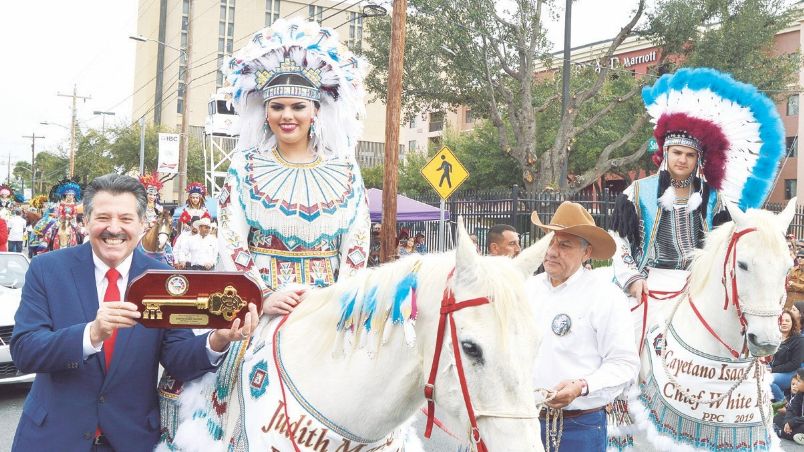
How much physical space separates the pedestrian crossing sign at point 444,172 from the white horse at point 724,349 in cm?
742

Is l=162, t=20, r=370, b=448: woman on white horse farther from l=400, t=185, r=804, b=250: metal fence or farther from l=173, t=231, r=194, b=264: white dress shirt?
l=173, t=231, r=194, b=264: white dress shirt

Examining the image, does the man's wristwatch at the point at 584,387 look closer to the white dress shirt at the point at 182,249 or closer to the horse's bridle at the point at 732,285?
the horse's bridle at the point at 732,285

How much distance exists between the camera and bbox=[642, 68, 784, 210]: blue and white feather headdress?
5.42m

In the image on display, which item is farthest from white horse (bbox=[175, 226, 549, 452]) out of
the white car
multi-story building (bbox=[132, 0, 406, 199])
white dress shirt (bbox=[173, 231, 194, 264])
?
multi-story building (bbox=[132, 0, 406, 199])

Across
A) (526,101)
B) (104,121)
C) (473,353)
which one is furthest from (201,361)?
(104,121)

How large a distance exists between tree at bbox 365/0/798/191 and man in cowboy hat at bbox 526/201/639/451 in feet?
61.6

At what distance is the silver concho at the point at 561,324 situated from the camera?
3814 millimetres

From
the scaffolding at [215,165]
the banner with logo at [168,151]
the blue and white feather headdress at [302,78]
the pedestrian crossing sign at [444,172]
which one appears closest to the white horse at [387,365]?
the blue and white feather headdress at [302,78]

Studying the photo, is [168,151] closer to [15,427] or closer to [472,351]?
[15,427]

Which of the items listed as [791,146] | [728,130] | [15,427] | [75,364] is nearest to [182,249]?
[15,427]

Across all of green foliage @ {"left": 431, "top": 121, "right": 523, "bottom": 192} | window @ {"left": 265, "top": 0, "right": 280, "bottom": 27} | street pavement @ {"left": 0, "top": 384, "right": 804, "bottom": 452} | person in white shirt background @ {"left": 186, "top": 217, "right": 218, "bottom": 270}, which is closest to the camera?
street pavement @ {"left": 0, "top": 384, "right": 804, "bottom": 452}

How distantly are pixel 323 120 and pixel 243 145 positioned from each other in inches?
17.5

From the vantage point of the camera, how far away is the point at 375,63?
25906 millimetres

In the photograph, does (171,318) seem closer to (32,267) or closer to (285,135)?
(32,267)
